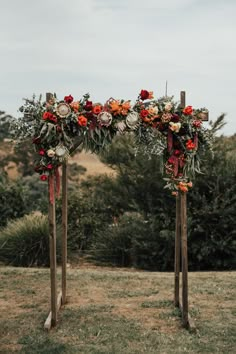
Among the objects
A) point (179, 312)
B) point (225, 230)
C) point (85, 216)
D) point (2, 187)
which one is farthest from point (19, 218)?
point (179, 312)

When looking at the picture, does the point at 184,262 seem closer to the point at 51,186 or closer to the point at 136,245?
the point at 51,186

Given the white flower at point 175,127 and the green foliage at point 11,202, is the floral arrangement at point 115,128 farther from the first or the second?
the green foliage at point 11,202

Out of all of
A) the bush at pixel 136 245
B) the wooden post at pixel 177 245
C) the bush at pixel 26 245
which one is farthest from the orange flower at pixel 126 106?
the bush at pixel 26 245

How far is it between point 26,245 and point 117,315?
4843mm

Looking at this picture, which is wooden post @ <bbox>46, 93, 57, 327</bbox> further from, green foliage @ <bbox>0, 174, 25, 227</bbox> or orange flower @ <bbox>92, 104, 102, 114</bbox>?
green foliage @ <bbox>0, 174, 25, 227</bbox>

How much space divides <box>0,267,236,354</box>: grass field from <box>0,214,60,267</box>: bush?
171 centimetres

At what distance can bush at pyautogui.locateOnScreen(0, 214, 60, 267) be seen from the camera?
11.7 m

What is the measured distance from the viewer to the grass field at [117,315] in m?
6.18

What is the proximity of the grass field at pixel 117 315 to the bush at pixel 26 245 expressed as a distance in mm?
1707

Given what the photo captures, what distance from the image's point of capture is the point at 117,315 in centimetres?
725

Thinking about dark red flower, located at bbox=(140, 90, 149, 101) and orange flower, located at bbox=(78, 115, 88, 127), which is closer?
orange flower, located at bbox=(78, 115, 88, 127)

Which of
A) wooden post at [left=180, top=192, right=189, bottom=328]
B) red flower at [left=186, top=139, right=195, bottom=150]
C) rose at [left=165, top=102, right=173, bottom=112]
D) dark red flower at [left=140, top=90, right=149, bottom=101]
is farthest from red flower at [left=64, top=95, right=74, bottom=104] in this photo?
wooden post at [left=180, top=192, right=189, bottom=328]

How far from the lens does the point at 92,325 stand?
6832 mm

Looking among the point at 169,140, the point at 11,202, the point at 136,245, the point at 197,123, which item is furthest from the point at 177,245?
the point at 11,202
